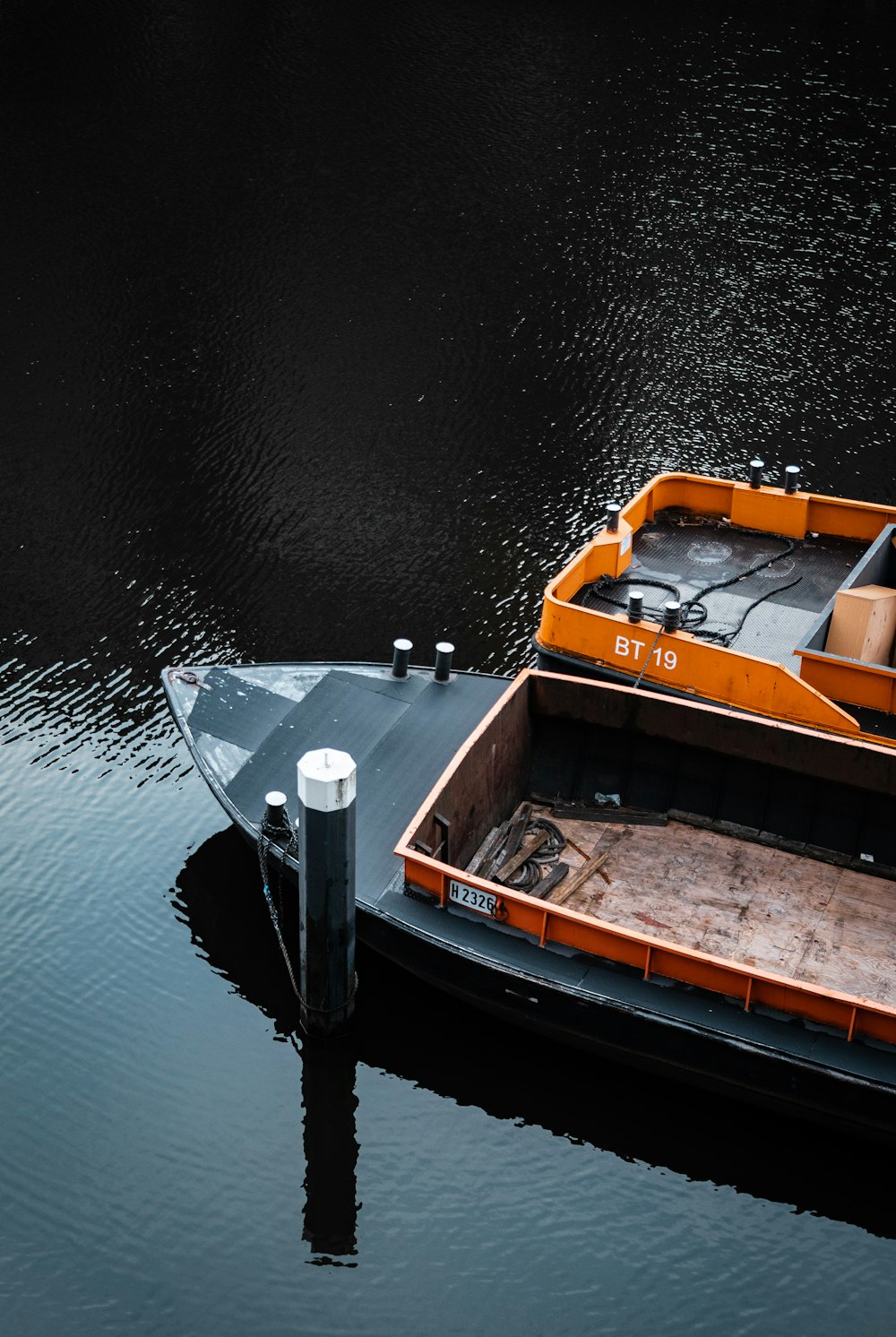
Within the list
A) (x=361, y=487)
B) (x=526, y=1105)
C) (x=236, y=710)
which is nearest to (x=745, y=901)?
(x=526, y=1105)

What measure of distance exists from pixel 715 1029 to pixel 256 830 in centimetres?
480

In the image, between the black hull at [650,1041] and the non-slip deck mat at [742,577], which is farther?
the non-slip deck mat at [742,577]

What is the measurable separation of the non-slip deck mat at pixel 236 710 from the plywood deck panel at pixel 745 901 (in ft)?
10.8

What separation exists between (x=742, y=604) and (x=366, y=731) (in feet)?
17.6

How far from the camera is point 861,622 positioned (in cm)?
1595

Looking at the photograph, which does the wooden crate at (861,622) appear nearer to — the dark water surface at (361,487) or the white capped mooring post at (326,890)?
the dark water surface at (361,487)

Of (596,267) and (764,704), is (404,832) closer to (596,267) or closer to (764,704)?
(764,704)

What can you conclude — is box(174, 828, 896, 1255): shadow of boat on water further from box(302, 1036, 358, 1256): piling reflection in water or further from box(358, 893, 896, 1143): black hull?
box(358, 893, 896, 1143): black hull

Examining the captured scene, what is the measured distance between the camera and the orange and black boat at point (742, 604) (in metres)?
15.7

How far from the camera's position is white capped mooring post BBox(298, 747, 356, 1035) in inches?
478

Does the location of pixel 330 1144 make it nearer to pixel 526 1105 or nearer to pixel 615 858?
pixel 526 1105

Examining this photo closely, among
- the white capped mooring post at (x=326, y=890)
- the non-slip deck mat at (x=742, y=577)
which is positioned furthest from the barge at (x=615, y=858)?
the non-slip deck mat at (x=742, y=577)

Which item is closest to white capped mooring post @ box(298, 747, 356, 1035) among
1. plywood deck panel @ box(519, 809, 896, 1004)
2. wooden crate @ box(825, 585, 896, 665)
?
plywood deck panel @ box(519, 809, 896, 1004)

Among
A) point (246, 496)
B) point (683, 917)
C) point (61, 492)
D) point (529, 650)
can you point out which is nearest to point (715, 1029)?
point (683, 917)
